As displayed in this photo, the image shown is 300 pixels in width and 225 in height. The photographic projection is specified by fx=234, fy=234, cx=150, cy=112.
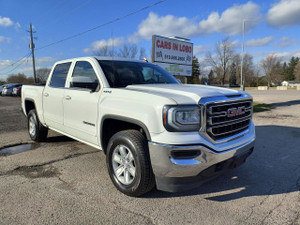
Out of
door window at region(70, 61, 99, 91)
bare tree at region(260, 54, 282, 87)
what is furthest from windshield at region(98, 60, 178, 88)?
bare tree at region(260, 54, 282, 87)

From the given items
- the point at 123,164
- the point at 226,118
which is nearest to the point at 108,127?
the point at 123,164

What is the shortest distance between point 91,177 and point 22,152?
225 centimetres

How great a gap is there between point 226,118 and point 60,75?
3.54 metres

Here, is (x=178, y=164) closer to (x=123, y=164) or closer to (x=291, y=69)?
(x=123, y=164)

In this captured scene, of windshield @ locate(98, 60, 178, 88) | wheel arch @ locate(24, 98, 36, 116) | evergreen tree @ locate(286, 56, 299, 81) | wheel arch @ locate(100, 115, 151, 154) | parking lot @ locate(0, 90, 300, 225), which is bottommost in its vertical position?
parking lot @ locate(0, 90, 300, 225)

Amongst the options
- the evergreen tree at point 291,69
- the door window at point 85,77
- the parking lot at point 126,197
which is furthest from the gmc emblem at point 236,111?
the evergreen tree at point 291,69

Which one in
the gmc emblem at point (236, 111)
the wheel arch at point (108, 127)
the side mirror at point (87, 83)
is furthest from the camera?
the side mirror at point (87, 83)

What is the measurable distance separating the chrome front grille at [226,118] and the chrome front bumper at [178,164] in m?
0.26

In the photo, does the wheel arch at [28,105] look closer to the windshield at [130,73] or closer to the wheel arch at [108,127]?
the windshield at [130,73]

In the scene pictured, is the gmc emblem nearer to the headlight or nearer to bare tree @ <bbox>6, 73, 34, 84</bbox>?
the headlight

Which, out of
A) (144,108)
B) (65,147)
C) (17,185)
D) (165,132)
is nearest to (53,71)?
(65,147)

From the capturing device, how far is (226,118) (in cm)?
294

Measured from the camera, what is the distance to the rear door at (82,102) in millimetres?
3621

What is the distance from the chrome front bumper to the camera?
8.33 feet
